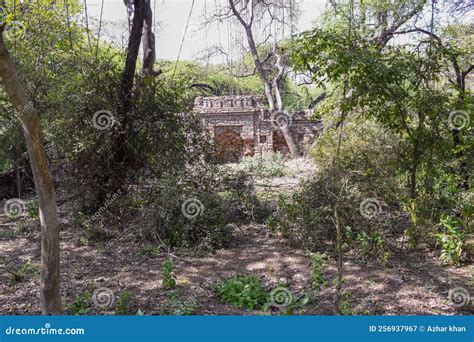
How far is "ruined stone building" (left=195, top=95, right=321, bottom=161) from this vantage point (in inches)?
827

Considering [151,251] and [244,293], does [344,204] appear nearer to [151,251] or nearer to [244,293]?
[244,293]
